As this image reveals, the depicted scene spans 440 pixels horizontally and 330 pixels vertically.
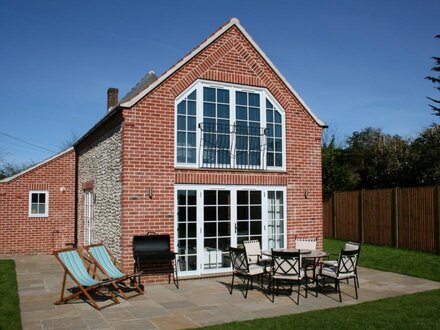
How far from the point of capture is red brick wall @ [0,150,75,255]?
15672mm

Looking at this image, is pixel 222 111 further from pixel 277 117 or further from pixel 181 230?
pixel 181 230

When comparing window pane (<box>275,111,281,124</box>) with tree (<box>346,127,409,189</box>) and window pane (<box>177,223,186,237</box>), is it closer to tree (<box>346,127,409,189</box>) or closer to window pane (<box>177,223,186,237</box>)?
window pane (<box>177,223,186,237</box>)

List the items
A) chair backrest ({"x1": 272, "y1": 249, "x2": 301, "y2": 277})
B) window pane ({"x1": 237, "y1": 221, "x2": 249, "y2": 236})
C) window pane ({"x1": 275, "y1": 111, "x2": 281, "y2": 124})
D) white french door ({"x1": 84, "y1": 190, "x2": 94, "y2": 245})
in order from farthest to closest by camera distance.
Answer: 1. white french door ({"x1": 84, "y1": 190, "x2": 94, "y2": 245})
2. window pane ({"x1": 275, "y1": 111, "x2": 281, "y2": 124})
3. window pane ({"x1": 237, "y1": 221, "x2": 249, "y2": 236})
4. chair backrest ({"x1": 272, "y1": 249, "x2": 301, "y2": 277})

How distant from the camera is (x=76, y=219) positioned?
54.6 feet

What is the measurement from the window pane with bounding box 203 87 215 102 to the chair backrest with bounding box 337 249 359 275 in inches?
203

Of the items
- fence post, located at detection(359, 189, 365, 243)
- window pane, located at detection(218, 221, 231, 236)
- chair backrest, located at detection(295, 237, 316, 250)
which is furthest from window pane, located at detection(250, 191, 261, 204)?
fence post, located at detection(359, 189, 365, 243)

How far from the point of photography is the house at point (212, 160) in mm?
10297

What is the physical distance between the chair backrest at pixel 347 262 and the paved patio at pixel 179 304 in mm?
578

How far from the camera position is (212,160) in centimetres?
1120

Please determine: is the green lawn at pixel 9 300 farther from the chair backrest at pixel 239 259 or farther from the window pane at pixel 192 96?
the window pane at pixel 192 96

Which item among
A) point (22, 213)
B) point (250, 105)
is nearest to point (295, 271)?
point (250, 105)

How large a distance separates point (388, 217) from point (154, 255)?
11084 millimetres

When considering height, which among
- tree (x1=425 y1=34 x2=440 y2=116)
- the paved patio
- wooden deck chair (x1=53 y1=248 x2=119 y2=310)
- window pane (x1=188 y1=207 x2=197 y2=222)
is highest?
tree (x1=425 y1=34 x2=440 y2=116)

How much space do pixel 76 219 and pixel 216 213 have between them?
7989 mm
